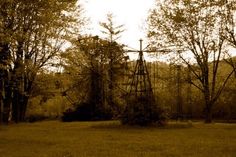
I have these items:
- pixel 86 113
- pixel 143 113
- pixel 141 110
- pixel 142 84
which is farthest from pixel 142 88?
pixel 86 113

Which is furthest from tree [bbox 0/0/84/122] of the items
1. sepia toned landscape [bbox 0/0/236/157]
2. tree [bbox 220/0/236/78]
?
tree [bbox 220/0/236/78]

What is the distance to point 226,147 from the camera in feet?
56.5

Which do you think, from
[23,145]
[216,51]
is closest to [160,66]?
[216,51]

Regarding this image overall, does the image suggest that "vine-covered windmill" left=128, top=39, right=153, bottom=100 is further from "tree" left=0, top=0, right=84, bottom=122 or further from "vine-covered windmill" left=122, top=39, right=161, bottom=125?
"tree" left=0, top=0, right=84, bottom=122

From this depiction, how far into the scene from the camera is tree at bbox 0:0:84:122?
3066 cm

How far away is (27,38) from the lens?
32.8 meters

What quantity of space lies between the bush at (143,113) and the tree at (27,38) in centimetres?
895

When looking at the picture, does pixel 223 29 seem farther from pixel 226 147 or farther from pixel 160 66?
pixel 226 147

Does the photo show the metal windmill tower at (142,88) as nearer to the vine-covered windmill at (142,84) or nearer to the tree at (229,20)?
the vine-covered windmill at (142,84)

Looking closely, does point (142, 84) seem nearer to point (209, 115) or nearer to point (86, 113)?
point (209, 115)

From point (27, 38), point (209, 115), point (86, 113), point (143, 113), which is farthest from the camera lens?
point (86, 113)

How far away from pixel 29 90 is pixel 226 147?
88.6 ft

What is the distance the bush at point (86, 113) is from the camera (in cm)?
4384

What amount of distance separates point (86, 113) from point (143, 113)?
46.6 feet
